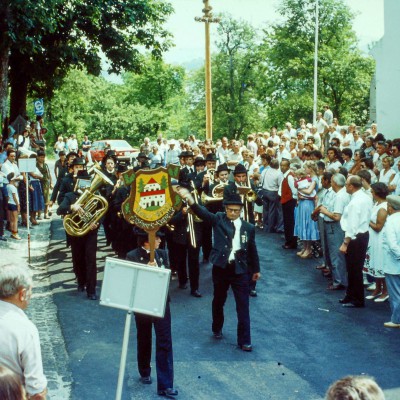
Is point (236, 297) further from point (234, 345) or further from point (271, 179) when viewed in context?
point (271, 179)

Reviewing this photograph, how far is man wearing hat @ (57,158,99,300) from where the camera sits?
11414mm

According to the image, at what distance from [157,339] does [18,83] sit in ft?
74.0

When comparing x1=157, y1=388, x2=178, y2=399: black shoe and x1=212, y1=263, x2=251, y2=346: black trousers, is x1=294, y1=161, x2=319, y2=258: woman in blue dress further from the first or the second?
x1=157, y1=388, x2=178, y2=399: black shoe

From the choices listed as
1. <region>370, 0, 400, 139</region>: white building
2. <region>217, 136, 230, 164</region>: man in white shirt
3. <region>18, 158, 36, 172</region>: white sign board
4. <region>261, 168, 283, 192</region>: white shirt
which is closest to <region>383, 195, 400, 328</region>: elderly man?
<region>261, 168, 283, 192</region>: white shirt

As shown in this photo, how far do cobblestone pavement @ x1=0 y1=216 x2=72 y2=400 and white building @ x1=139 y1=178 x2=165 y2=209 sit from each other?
1517 mm

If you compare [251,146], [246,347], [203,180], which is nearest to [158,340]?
[246,347]

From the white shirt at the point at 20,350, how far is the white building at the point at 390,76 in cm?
1842

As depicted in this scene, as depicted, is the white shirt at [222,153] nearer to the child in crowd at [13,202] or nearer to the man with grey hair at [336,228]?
the child in crowd at [13,202]

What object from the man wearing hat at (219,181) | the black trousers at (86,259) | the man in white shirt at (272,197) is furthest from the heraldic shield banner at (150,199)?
the man in white shirt at (272,197)

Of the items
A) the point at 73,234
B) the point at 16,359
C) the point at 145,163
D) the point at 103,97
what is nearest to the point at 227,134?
the point at 103,97

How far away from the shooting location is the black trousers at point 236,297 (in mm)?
8898

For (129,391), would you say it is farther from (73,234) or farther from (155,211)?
(73,234)

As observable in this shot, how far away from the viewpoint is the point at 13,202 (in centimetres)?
1684

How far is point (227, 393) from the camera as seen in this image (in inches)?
294
